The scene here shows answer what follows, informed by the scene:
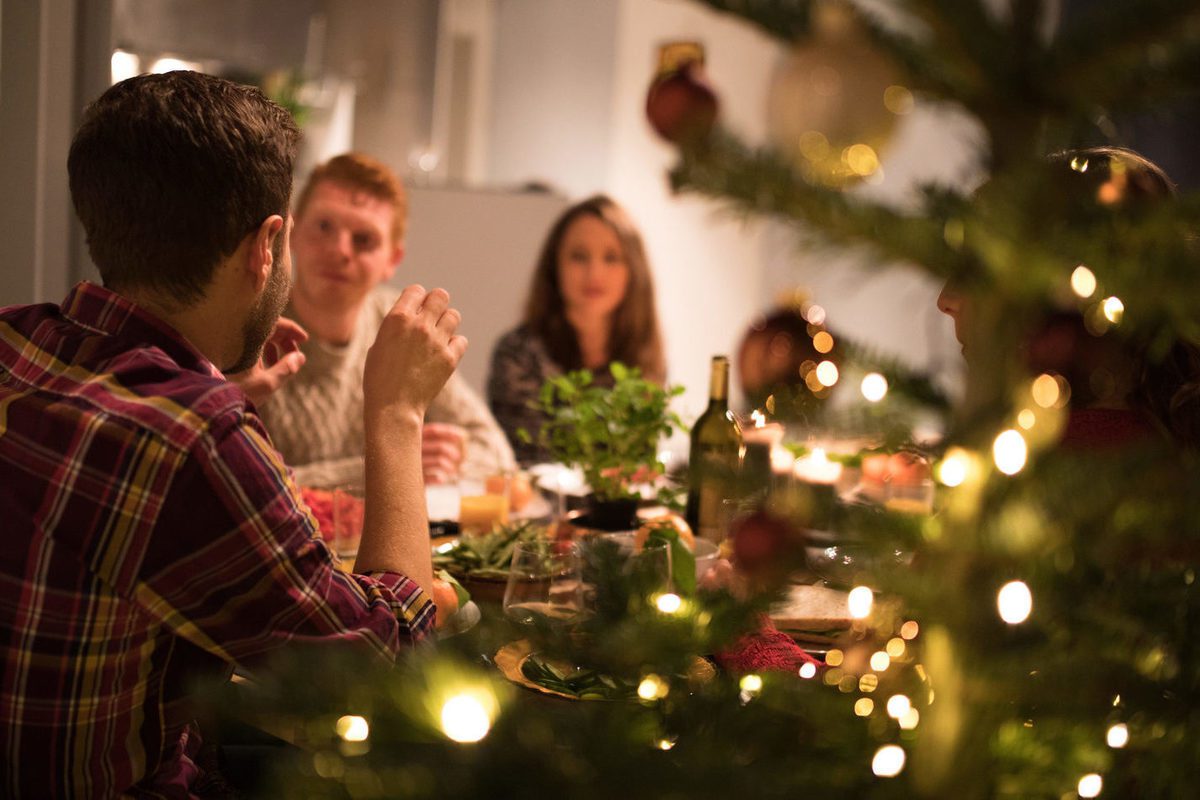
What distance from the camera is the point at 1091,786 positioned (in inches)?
22.3

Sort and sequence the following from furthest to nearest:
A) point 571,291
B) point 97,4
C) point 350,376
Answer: point 571,291
point 350,376
point 97,4

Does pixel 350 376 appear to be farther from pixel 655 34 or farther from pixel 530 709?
pixel 655 34

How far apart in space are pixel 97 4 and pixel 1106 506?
170cm

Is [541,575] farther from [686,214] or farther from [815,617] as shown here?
[686,214]

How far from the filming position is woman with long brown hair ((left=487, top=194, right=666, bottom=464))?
122 inches

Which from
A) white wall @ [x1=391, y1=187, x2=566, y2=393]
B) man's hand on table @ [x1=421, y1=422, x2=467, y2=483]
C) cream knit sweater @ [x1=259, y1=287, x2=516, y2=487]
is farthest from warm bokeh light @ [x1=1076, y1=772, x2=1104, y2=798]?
white wall @ [x1=391, y1=187, x2=566, y2=393]

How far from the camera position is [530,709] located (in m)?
0.51

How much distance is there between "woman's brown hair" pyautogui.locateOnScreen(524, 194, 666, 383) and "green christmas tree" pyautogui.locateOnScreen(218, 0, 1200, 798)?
258cm

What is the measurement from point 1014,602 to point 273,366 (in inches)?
50.6

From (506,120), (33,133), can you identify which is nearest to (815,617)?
(33,133)

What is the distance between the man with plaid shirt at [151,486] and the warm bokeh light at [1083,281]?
1.67 feet

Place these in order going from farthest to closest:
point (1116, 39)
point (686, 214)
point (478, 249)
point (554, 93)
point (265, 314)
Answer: point (686, 214)
point (554, 93)
point (478, 249)
point (265, 314)
point (1116, 39)

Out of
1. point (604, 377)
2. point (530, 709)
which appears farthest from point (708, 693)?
point (604, 377)

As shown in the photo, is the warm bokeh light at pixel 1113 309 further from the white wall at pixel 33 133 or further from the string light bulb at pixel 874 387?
the white wall at pixel 33 133
